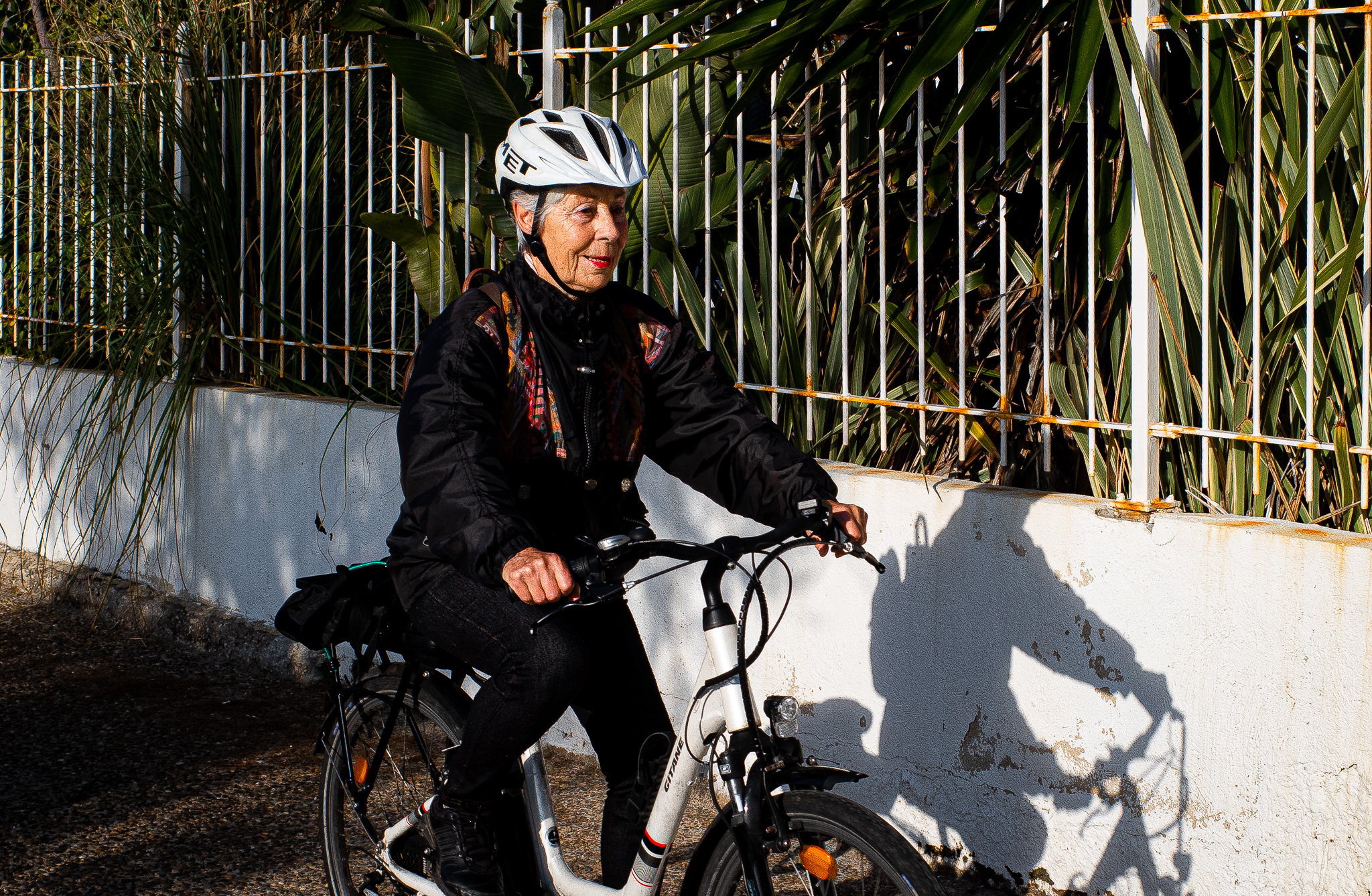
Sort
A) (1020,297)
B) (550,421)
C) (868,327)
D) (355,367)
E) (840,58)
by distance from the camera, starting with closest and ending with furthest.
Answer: (550,421)
(840,58)
(1020,297)
(868,327)
(355,367)

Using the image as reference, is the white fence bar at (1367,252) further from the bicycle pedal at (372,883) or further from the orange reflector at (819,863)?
the bicycle pedal at (372,883)

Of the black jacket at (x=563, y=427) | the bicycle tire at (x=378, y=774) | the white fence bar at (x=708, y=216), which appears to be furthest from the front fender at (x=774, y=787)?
the white fence bar at (x=708, y=216)

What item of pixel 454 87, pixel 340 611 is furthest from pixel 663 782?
pixel 454 87

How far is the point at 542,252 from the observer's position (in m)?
2.95

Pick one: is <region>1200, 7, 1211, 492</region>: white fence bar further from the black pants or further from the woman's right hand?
the woman's right hand

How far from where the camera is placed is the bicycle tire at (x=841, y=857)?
92.3 inches

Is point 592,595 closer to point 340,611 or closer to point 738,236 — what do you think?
point 340,611

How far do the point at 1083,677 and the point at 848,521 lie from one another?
119cm

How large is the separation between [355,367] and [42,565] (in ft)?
6.98

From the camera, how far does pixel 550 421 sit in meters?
2.96

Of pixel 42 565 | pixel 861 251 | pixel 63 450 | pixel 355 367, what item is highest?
pixel 861 251

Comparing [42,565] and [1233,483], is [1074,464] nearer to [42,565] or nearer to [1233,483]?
[1233,483]

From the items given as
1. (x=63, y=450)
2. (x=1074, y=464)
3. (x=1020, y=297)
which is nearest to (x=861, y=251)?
(x=1020, y=297)

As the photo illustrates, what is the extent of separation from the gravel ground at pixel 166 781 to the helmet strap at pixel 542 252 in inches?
70.3
